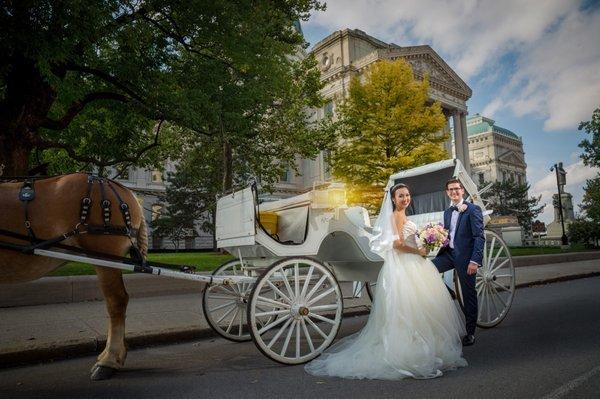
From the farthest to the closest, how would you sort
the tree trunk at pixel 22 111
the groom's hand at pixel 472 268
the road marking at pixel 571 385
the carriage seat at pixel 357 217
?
the tree trunk at pixel 22 111 < the carriage seat at pixel 357 217 < the groom's hand at pixel 472 268 < the road marking at pixel 571 385

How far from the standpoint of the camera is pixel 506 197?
66312 mm

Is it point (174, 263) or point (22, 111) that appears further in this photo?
point (174, 263)

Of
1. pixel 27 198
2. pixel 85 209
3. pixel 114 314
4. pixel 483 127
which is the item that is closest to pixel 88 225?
pixel 85 209

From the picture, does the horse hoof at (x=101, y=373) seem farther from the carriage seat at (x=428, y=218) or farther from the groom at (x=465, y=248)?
the carriage seat at (x=428, y=218)

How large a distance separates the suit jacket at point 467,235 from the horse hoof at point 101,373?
420cm

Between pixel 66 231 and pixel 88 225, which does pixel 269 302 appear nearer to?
pixel 88 225

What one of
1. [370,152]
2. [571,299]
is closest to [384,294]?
[571,299]

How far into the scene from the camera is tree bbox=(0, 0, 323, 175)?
7.49 metres

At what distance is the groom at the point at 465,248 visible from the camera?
16.4 feet

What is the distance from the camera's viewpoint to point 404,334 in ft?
13.4

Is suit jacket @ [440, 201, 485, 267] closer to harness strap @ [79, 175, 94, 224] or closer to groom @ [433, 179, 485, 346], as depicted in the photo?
groom @ [433, 179, 485, 346]

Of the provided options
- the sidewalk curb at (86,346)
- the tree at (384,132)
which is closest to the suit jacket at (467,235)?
the sidewalk curb at (86,346)

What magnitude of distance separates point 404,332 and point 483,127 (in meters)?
116

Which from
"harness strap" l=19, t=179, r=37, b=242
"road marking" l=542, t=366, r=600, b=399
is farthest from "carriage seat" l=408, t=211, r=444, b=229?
"harness strap" l=19, t=179, r=37, b=242
